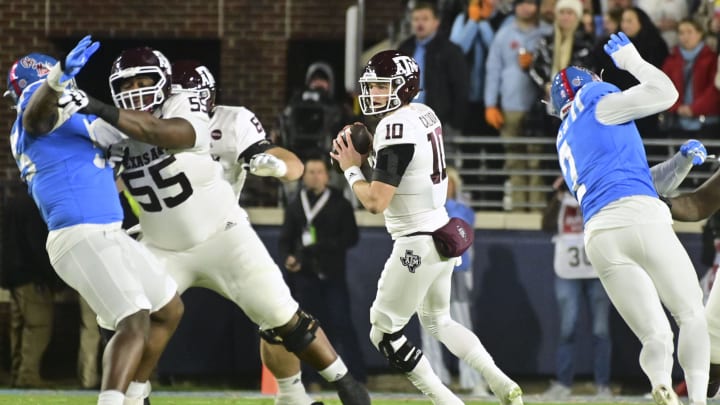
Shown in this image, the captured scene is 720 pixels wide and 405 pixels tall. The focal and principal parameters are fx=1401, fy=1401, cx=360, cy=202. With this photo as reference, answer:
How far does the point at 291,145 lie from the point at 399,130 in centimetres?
472

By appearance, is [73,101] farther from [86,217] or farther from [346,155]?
[346,155]

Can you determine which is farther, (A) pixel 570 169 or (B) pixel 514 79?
(B) pixel 514 79

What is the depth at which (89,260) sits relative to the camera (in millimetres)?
6586

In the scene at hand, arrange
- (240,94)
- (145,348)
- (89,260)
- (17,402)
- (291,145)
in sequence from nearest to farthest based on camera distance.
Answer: (89,260) → (145,348) → (17,402) → (291,145) → (240,94)

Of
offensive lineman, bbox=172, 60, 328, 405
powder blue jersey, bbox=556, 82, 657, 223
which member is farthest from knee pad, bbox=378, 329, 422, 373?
powder blue jersey, bbox=556, 82, 657, 223

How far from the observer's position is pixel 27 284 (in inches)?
458

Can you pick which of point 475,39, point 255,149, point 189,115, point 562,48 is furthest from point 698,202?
point 475,39

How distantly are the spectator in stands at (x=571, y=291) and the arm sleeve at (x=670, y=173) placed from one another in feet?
11.0

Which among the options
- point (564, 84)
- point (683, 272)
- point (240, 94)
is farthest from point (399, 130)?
point (240, 94)

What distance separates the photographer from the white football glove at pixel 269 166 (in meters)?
7.03

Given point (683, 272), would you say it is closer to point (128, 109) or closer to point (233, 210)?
point (233, 210)

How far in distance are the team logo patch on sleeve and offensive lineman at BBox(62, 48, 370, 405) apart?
0.59 meters

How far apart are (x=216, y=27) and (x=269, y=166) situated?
726 cm

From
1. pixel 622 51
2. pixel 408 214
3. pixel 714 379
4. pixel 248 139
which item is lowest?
pixel 714 379
